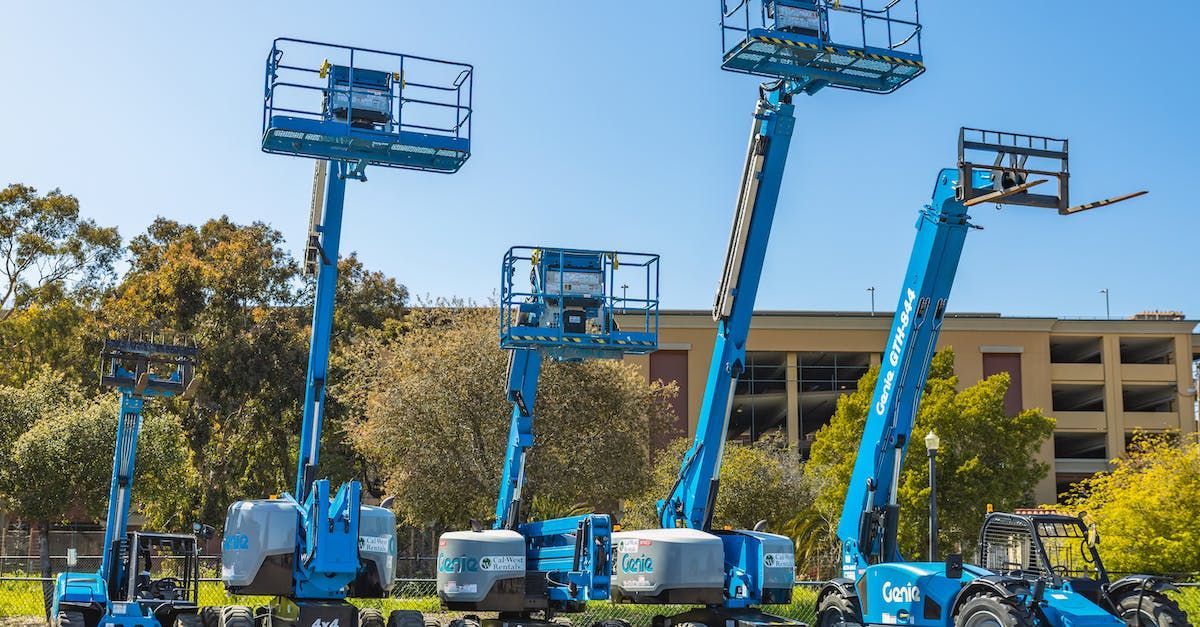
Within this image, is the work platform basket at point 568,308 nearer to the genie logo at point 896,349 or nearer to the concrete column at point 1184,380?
the genie logo at point 896,349

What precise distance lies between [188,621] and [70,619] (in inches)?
70.8

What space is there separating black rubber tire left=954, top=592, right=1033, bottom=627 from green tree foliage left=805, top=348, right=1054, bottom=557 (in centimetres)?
2485

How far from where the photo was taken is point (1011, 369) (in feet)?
199

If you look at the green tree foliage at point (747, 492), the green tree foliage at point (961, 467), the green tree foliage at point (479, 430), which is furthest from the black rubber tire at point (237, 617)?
the green tree foliage at point (961, 467)

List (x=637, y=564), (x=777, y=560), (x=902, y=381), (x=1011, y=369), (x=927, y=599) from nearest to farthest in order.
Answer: (x=927, y=599) → (x=637, y=564) → (x=777, y=560) → (x=902, y=381) → (x=1011, y=369)

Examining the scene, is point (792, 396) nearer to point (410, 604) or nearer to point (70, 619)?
point (410, 604)

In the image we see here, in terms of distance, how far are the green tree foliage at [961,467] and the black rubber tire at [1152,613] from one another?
24332 mm

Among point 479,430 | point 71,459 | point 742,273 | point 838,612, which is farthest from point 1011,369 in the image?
point 742,273

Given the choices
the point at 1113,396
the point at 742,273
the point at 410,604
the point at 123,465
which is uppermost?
the point at 1113,396

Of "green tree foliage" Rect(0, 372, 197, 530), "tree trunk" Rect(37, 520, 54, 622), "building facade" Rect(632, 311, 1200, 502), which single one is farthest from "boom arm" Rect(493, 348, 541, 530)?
"building facade" Rect(632, 311, 1200, 502)

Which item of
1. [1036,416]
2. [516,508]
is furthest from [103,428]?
[1036,416]

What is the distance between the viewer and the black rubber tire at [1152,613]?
16.7 m

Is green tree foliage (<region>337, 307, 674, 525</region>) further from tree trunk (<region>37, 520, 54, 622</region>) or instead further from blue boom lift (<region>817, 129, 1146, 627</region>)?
blue boom lift (<region>817, 129, 1146, 627</region>)

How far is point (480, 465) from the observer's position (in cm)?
3291
